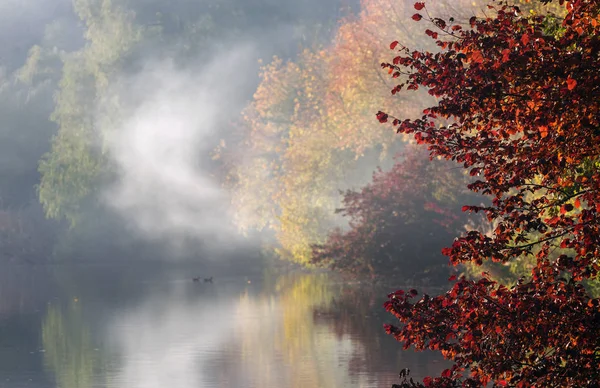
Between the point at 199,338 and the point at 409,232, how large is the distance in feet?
50.6

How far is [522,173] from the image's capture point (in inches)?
396

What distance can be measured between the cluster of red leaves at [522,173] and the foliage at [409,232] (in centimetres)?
2810

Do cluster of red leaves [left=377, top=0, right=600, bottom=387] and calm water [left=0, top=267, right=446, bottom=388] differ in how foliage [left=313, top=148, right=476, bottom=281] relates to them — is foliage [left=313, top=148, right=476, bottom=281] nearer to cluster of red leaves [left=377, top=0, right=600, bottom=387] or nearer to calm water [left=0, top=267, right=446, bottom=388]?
calm water [left=0, top=267, right=446, bottom=388]

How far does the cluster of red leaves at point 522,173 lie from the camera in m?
9.29

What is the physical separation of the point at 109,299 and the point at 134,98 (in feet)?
96.0

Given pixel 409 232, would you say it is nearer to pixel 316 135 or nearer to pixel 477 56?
pixel 316 135

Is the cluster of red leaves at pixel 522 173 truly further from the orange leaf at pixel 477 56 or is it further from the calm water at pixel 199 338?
the calm water at pixel 199 338

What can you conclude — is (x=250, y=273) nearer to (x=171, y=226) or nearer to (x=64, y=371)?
(x=171, y=226)

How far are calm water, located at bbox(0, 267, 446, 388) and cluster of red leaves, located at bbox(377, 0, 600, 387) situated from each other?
7990mm

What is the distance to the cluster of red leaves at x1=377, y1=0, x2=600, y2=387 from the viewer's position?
9289 mm

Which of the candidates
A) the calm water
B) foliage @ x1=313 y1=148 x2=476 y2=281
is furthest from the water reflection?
foliage @ x1=313 y1=148 x2=476 y2=281

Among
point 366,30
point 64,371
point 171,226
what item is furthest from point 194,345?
point 171,226

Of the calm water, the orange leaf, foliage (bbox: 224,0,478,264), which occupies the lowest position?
the calm water

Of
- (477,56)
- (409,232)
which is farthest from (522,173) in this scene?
(409,232)
